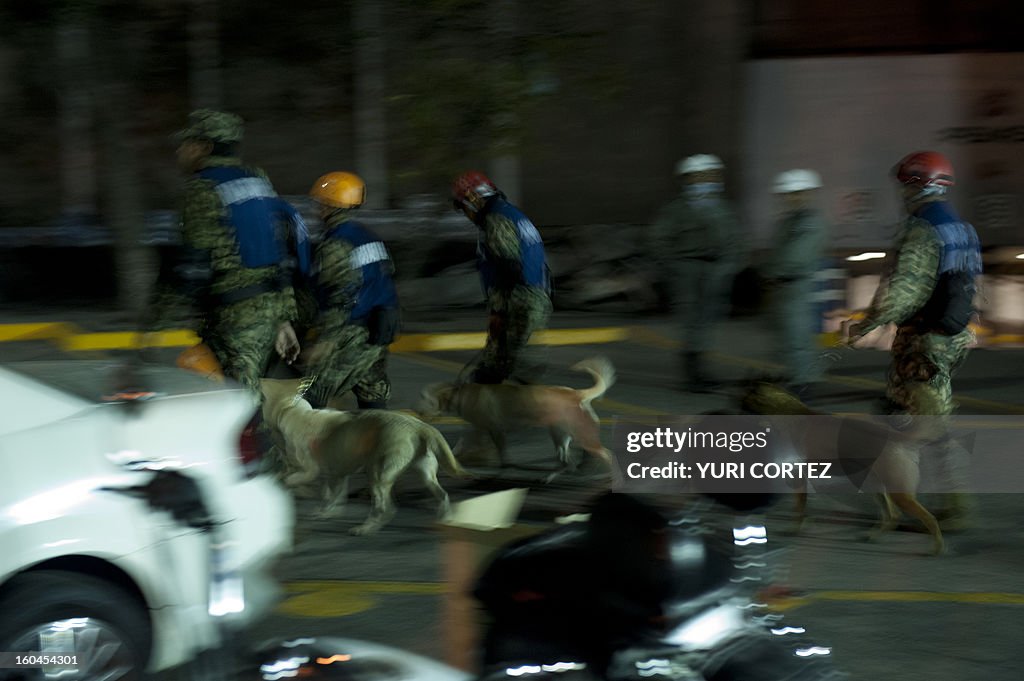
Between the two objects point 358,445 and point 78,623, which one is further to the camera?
point 358,445

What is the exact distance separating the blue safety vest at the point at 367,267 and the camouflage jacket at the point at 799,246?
3173mm

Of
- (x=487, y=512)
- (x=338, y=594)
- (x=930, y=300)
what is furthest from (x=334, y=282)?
(x=487, y=512)

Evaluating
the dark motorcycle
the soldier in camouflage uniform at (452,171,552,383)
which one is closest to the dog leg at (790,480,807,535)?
the soldier in camouflage uniform at (452,171,552,383)

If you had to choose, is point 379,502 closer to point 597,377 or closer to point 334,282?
point 334,282

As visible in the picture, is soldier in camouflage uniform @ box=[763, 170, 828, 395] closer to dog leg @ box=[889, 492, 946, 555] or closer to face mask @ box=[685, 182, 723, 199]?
face mask @ box=[685, 182, 723, 199]

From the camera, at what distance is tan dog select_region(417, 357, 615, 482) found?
7.82m

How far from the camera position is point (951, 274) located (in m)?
6.70

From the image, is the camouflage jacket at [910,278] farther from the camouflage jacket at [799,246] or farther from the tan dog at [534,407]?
the camouflage jacket at [799,246]

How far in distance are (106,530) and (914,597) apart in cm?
335

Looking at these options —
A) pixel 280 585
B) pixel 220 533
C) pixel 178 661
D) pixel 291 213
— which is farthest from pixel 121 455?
pixel 291 213

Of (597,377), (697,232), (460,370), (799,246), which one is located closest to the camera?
(597,377)

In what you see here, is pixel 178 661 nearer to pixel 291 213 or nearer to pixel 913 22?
pixel 291 213

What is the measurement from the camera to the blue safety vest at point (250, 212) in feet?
21.9

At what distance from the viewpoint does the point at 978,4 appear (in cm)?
1534
